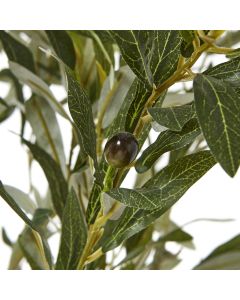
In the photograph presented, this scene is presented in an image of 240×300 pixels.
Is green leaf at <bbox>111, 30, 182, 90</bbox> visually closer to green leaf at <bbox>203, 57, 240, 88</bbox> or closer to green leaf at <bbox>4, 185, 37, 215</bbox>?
green leaf at <bbox>203, 57, 240, 88</bbox>

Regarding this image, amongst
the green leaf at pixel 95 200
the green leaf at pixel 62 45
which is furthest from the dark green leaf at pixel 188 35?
the green leaf at pixel 62 45

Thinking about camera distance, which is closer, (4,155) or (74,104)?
(74,104)

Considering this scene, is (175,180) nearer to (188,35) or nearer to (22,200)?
(188,35)

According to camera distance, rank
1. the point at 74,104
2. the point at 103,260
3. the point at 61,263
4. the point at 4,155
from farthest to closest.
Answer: the point at 4,155 → the point at 103,260 → the point at 61,263 → the point at 74,104

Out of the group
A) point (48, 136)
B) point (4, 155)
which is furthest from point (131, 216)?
point (4, 155)
